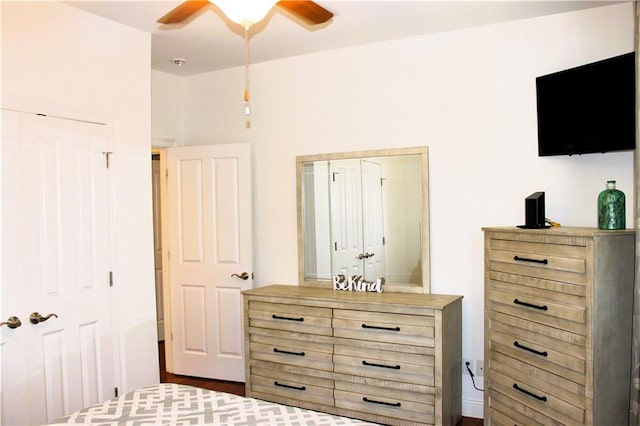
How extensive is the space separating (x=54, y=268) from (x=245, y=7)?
6.22ft

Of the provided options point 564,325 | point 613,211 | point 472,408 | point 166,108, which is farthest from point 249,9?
point 472,408

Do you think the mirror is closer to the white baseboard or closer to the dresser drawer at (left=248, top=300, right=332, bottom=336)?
the dresser drawer at (left=248, top=300, right=332, bottom=336)

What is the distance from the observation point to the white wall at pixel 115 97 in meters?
2.91

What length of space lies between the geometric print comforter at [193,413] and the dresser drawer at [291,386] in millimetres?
1376

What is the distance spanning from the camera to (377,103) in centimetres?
394

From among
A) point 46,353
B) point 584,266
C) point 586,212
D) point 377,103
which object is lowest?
point 46,353

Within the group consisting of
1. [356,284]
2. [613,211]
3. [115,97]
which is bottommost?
[356,284]

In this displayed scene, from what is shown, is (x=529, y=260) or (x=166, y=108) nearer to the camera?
(x=529, y=260)

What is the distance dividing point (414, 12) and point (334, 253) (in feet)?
6.05

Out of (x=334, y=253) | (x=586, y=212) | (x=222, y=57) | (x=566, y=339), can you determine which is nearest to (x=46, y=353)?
(x=334, y=253)

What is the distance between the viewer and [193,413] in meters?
2.19

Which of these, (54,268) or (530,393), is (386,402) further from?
(54,268)

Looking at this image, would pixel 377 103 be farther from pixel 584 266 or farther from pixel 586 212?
pixel 584 266

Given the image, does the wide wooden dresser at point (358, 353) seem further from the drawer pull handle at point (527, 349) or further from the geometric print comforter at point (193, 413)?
the geometric print comforter at point (193, 413)
